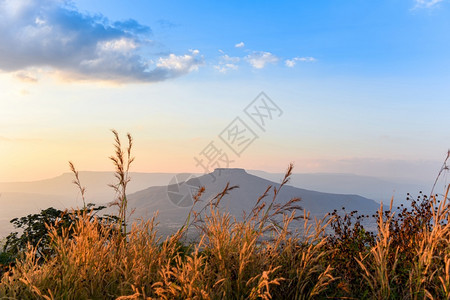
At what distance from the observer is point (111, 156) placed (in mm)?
5945

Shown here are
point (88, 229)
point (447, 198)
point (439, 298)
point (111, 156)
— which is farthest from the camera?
point (111, 156)

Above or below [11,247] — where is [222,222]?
above

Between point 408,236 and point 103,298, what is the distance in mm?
4885

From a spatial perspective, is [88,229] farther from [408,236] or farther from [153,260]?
[408,236]

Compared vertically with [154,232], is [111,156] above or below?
Answer: above

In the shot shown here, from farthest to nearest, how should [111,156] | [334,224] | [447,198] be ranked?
[334,224], [111,156], [447,198]

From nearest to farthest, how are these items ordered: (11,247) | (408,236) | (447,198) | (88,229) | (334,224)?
(447,198) < (88,229) < (408,236) < (334,224) < (11,247)

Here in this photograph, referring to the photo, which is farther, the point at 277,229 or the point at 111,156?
the point at 111,156

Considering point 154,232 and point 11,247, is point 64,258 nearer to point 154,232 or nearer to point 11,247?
point 154,232

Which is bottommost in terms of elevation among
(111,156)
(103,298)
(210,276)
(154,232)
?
(103,298)

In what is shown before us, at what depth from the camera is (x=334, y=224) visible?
7000 millimetres

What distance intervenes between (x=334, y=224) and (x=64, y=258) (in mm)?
4440

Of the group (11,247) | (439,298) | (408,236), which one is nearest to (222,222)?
(439,298)

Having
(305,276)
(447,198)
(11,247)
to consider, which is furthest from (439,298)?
(11,247)
